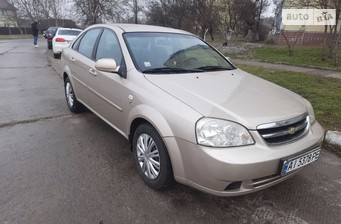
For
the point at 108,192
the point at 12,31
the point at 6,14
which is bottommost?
the point at 108,192

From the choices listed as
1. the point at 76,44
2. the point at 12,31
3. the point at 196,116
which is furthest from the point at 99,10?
the point at 196,116

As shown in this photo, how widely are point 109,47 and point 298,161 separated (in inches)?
103

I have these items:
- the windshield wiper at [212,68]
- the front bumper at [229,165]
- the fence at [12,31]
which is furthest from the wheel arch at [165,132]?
the fence at [12,31]

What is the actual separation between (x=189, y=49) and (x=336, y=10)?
8.77 m

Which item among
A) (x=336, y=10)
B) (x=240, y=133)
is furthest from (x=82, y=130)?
(x=336, y=10)

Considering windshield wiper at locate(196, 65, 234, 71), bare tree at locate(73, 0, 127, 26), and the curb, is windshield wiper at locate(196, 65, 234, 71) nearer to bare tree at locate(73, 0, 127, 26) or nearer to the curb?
the curb

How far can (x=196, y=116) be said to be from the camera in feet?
7.47

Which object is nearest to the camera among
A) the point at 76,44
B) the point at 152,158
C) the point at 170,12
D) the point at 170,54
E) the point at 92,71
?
the point at 152,158

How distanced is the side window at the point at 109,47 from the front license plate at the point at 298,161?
213cm

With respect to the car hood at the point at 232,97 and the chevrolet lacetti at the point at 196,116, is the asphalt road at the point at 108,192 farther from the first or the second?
the car hood at the point at 232,97

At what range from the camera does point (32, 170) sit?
310 cm

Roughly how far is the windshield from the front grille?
1261mm

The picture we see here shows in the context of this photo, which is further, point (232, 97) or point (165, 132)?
point (232, 97)

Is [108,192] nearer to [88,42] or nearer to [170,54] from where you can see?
[170,54]
